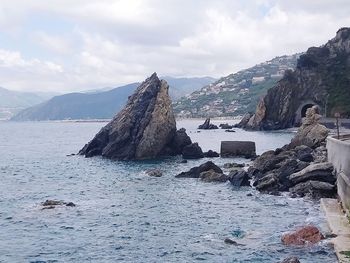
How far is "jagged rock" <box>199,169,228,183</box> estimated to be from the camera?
5831 centimetres

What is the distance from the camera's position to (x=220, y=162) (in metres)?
78.4

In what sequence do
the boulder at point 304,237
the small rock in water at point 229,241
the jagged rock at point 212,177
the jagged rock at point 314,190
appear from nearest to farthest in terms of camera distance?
the boulder at point 304,237
the small rock in water at point 229,241
the jagged rock at point 314,190
the jagged rock at point 212,177

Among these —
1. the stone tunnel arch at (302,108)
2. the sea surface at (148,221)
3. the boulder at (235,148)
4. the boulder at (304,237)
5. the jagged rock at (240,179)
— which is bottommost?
the sea surface at (148,221)

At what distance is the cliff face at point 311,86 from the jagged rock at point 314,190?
109 metres

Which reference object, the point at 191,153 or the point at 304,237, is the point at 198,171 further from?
the point at 304,237

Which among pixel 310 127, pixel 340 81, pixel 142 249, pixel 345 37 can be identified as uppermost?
pixel 345 37

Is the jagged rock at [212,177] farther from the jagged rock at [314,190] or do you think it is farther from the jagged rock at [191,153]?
the jagged rock at [191,153]

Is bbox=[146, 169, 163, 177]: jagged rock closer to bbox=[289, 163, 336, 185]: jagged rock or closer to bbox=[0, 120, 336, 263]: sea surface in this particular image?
bbox=[0, 120, 336, 263]: sea surface

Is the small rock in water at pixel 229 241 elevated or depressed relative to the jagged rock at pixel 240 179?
depressed

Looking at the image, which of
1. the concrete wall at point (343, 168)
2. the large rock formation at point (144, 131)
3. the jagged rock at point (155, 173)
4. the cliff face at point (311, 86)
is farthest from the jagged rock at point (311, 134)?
the cliff face at point (311, 86)

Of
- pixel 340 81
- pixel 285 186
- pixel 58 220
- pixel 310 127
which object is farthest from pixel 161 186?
pixel 340 81

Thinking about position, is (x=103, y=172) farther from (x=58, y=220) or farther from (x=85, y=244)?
(x=85, y=244)

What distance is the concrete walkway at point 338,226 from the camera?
27.1 meters

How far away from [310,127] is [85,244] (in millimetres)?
57254
